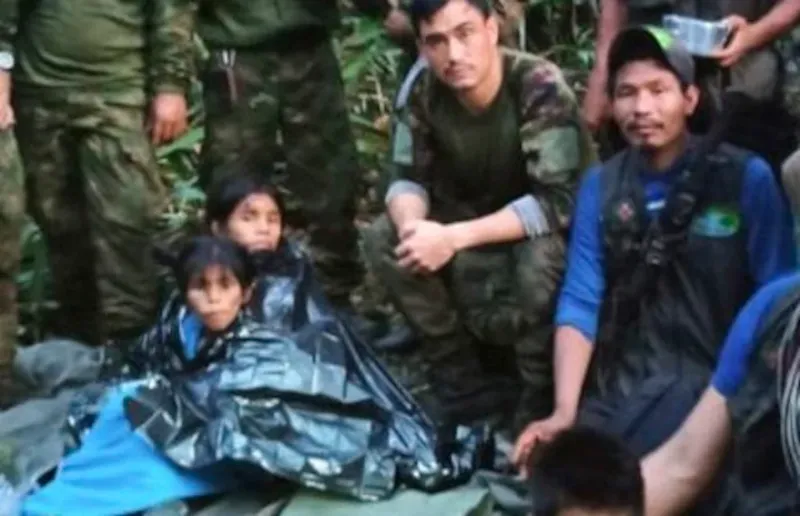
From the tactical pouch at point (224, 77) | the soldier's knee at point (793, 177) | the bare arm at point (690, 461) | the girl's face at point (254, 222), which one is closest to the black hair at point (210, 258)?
the girl's face at point (254, 222)

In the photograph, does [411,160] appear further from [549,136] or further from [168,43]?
[168,43]

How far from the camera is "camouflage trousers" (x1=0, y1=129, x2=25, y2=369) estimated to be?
5.75 meters

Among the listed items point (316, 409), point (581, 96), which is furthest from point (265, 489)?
point (581, 96)

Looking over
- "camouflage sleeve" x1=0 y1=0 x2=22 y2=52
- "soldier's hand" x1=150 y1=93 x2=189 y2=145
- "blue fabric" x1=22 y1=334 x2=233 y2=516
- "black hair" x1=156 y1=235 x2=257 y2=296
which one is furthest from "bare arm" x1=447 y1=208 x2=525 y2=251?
"camouflage sleeve" x1=0 y1=0 x2=22 y2=52

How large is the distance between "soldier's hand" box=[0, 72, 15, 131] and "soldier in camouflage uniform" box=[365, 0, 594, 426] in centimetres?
110

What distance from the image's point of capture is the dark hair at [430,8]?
523cm

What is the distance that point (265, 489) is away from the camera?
4.82m

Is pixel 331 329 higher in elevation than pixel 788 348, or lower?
lower

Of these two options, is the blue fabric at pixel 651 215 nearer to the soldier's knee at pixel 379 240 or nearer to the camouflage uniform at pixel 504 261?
the camouflage uniform at pixel 504 261

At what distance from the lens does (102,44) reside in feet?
19.4

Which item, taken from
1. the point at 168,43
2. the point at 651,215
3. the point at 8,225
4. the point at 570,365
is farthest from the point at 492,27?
the point at 8,225

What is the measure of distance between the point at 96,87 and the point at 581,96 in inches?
102

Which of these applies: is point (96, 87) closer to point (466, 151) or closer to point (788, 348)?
point (466, 151)

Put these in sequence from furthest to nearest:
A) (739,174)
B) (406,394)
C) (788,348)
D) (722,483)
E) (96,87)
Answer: (96,87) < (406,394) < (739,174) < (722,483) < (788,348)
